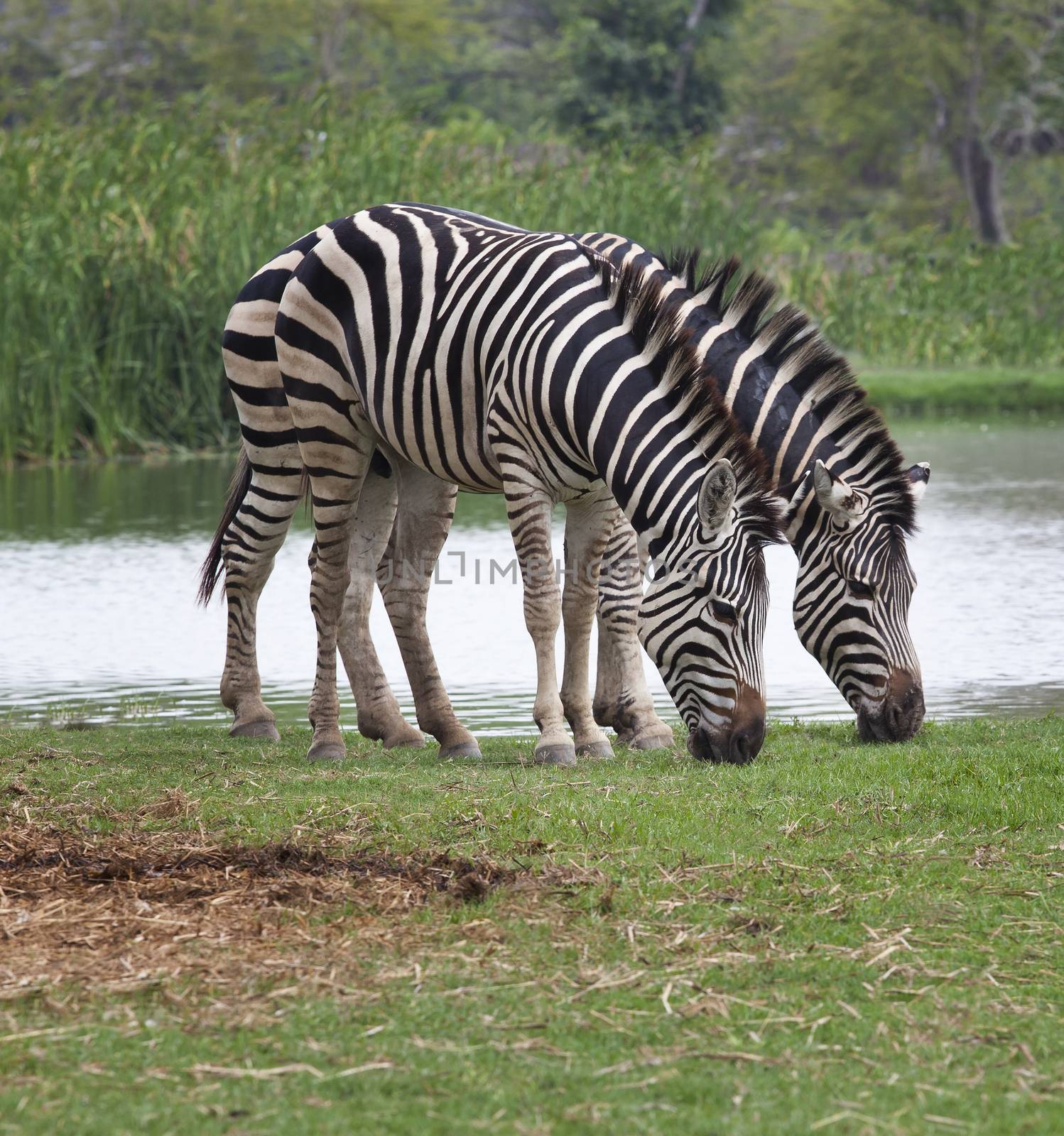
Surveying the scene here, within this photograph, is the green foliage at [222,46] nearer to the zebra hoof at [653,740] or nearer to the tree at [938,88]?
the tree at [938,88]

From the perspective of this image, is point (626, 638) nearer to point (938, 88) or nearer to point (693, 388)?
point (693, 388)

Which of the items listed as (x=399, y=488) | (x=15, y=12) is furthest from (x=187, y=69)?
(x=399, y=488)

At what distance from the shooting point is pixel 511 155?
80.6 feet

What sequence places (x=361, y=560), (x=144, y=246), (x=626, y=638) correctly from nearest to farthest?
(x=626, y=638) < (x=361, y=560) < (x=144, y=246)

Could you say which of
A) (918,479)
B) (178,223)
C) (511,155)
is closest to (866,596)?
(918,479)

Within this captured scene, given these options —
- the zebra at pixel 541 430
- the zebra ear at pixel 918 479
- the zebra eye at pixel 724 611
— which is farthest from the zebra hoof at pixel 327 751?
the zebra ear at pixel 918 479

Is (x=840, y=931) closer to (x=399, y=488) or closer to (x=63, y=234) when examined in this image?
(x=399, y=488)

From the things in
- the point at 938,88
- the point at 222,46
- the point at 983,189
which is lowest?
the point at 983,189

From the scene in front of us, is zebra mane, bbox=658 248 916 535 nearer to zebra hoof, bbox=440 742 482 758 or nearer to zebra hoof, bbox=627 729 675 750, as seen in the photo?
zebra hoof, bbox=627 729 675 750

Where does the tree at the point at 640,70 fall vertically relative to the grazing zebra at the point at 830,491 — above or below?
above

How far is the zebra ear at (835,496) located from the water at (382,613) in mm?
1551

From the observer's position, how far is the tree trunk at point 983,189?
44.4 metres

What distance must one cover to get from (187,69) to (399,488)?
4855 cm

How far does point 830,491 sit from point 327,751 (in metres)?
2.18
